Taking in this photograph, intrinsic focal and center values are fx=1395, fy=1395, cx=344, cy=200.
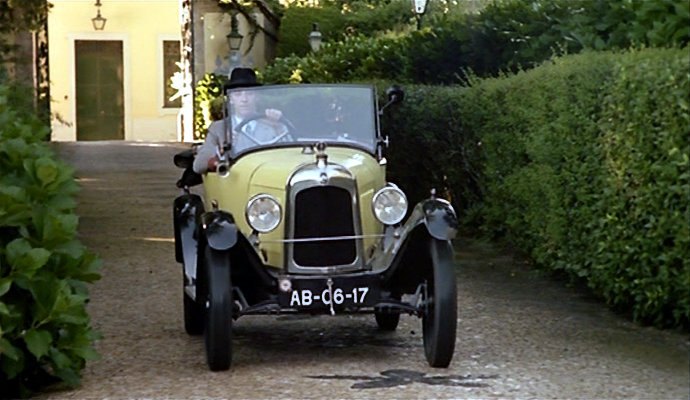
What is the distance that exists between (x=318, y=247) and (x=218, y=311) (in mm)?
720

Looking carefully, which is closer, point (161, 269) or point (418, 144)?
point (161, 269)

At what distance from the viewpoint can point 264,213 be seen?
7.73m

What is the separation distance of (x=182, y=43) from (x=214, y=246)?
25.4 m

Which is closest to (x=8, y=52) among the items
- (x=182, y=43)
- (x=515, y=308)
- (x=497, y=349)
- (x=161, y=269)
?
(x=161, y=269)

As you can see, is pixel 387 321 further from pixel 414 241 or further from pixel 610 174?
pixel 610 174

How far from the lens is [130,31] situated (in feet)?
113

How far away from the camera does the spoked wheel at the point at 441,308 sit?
7.44 m

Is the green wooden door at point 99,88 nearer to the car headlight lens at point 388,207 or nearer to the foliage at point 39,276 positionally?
the foliage at point 39,276

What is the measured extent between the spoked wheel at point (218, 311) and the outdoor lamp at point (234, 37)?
21943mm

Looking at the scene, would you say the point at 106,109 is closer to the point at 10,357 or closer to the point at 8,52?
the point at 8,52

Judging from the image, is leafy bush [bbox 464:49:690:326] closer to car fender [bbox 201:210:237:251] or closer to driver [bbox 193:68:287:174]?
driver [bbox 193:68:287:174]

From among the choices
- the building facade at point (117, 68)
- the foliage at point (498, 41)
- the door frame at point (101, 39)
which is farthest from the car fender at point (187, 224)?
the door frame at point (101, 39)

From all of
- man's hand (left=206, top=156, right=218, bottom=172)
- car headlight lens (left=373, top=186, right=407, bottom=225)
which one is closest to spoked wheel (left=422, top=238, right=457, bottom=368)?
car headlight lens (left=373, top=186, right=407, bottom=225)

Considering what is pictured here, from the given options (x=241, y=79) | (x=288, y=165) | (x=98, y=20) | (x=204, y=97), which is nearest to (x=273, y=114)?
(x=241, y=79)
